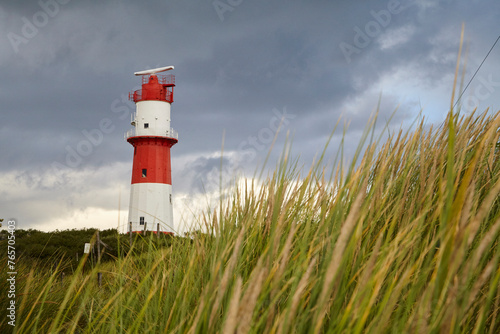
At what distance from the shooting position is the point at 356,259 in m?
1.73

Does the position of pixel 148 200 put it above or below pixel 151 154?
below

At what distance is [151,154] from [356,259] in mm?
23021

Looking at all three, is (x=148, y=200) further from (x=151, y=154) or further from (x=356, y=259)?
(x=356, y=259)

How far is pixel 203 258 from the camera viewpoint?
2.71 m

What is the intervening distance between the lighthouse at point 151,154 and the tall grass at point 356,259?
1918cm

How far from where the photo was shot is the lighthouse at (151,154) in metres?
23.4

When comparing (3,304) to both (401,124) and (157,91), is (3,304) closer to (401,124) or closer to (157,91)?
(401,124)

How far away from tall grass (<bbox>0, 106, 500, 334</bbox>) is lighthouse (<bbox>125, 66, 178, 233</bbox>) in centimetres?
1918

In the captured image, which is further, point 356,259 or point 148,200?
point 148,200

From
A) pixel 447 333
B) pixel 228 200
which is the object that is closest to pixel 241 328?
pixel 447 333

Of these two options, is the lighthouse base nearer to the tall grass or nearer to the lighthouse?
the lighthouse

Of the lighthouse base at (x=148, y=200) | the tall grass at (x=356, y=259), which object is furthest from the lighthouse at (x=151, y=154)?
the tall grass at (x=356, y=259)

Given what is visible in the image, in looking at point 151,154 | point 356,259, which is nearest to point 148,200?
point 151,154

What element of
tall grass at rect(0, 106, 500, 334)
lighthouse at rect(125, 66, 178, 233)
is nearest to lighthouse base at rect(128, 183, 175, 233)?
lighthouse at rect(125, 66, 178, 233)
